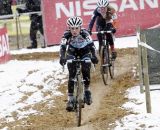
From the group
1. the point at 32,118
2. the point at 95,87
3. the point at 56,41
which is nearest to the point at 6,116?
the point at 32,118

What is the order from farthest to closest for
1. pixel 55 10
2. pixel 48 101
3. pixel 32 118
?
1. pixel 55 10
2. pixel 48 101
3. pixel 32 118

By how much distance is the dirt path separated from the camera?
382 inches

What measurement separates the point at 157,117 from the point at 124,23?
10.6m

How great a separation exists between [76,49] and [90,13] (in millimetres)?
9395

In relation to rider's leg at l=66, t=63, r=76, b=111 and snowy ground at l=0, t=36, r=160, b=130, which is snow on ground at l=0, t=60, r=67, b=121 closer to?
snowy ground at l=0, t=36, r=160, b=130

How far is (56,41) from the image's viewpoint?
19031 mm

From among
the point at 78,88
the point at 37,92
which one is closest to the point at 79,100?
the point at 78,88

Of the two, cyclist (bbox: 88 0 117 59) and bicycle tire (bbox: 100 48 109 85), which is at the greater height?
cyclist (bbox: 88 0 117 59)

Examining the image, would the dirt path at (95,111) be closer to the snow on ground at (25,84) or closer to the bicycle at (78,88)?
the bicycle at (78,88)

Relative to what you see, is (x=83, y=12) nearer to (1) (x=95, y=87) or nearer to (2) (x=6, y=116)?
(1) (x=95, y=87)

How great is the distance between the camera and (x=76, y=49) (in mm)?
10000

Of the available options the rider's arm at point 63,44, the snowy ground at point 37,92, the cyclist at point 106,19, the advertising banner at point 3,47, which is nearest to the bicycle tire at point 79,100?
the rider's arm at point 63,44

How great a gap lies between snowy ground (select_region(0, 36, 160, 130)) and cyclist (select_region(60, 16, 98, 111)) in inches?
42.7

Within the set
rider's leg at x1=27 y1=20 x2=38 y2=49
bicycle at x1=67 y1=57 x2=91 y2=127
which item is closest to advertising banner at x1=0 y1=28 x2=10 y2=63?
rider's leg at x1=27 y1=20 x2=38 y2=49
